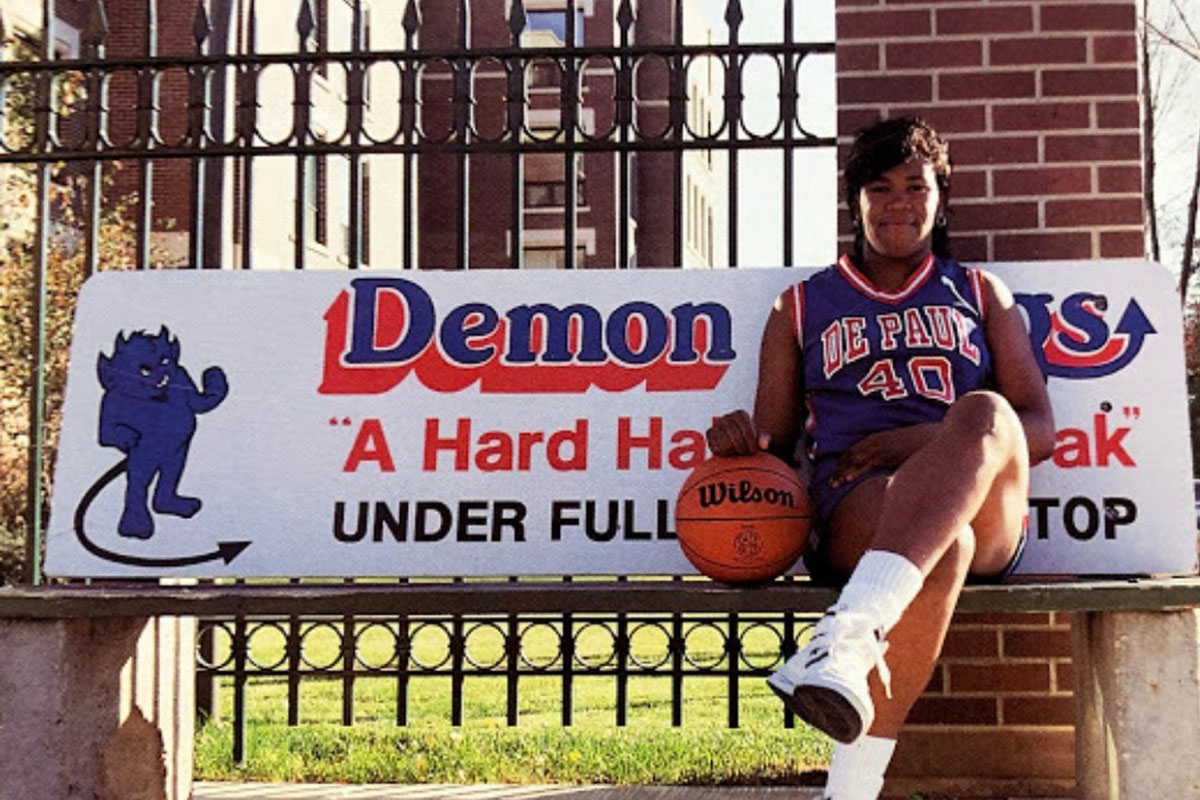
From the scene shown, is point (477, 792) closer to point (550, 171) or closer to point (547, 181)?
point (547, 181)

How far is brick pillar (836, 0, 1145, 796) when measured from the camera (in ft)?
14.0

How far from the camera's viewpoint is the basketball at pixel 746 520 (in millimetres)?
3365

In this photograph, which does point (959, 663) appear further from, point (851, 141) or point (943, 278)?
point (851, 141)

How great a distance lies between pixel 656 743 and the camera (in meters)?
5.39

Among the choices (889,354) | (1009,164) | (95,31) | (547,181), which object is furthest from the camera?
(547,181)

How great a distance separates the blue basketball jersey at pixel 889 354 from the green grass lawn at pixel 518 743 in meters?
1.65

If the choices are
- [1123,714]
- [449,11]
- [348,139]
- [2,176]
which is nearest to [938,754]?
[1123,714]

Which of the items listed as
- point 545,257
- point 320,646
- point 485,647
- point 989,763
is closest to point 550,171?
point 545,257

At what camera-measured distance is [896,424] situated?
3650mm

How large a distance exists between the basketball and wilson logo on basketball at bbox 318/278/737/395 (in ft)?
2.71

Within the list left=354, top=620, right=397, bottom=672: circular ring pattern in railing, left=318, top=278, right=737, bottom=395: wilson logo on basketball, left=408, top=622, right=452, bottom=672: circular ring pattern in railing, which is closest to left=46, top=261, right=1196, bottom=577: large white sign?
left=318, top=278, right=737, bottom=395: wilson logo on basketball

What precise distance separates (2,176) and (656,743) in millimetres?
8746

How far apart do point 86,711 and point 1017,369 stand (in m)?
2.65

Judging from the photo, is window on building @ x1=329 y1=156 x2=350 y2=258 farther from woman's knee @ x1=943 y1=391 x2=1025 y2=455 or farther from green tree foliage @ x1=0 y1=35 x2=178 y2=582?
woman's knee @ x1=943 y1=391 x2=1025 y2=455
